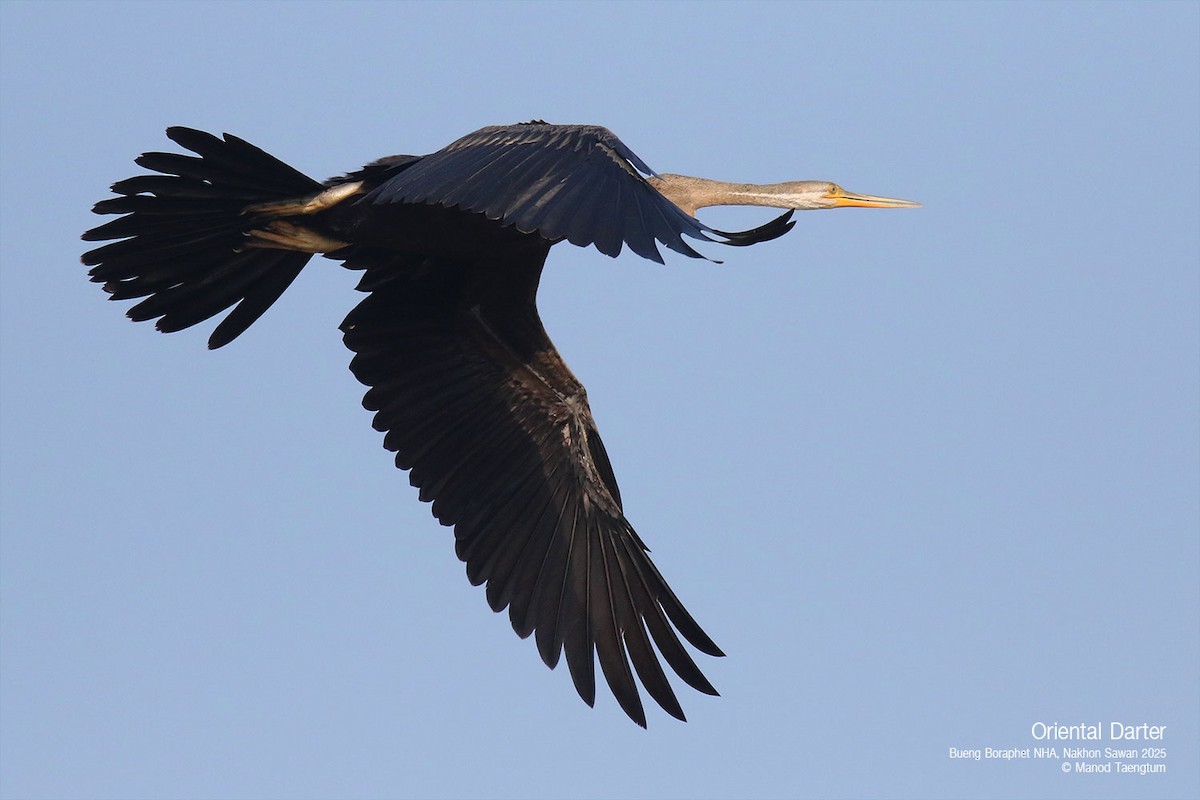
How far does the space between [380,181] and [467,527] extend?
204 cm

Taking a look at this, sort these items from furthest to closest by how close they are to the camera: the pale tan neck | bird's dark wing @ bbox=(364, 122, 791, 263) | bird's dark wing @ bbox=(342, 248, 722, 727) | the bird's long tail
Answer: the pale tan neck
bird's dark wing @ bbox=(342, 248, 722, 727)
the bird's long tail
bird's dark wing @ bbox=(364, 122, 791, 263)

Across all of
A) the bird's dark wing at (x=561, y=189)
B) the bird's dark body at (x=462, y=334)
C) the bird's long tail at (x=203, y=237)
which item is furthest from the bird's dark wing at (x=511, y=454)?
the bird's dark wing at (x=561, y=189)

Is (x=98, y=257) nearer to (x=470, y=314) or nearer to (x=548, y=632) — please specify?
(x=470, y=314)

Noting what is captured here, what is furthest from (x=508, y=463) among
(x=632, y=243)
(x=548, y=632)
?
(x=632, y=243)

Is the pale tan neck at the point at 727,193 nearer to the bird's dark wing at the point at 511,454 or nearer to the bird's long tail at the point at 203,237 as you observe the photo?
the bird's dark wing at the point at 511,454

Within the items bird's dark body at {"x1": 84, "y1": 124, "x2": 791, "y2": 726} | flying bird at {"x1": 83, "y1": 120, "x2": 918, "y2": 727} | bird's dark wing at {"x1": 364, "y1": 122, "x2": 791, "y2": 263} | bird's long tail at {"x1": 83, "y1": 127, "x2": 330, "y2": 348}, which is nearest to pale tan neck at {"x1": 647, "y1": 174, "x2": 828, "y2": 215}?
flying bird at {"x1": 83, "y1": 120, "x2": 918, "y2": 727}

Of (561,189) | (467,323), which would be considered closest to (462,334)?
(467,323)

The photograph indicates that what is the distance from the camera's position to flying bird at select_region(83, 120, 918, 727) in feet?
28.8

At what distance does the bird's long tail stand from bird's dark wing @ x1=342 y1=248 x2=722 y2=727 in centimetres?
60

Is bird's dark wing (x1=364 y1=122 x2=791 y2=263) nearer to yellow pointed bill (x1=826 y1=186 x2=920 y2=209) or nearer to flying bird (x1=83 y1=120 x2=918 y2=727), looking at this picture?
flying bird (x1=83 y1=120 x2=918 y2=727)

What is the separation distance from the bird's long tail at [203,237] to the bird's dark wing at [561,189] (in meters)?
1.00

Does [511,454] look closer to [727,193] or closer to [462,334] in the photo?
[462,334]

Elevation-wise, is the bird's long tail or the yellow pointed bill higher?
the yellow pointed bill

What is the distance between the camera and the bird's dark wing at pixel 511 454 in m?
9.30
